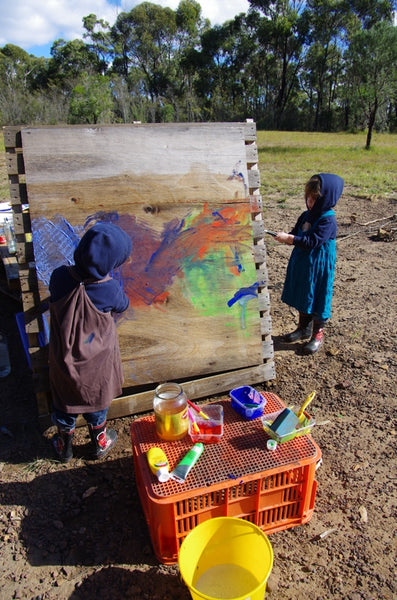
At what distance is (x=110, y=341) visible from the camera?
2512 millimetres

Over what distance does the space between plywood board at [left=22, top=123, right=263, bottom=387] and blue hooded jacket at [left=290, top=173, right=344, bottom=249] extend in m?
0.64

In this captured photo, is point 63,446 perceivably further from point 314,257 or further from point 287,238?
point 314,257

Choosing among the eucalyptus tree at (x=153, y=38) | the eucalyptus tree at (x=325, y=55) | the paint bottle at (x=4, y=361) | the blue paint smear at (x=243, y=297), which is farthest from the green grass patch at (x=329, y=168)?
the eucalyptus tree at (x=153, y=38)

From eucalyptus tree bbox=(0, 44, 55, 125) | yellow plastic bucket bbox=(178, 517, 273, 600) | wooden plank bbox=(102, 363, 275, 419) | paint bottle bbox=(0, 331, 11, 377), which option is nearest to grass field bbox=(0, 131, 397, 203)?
paint bottle bbox=(0, 331, 11, 377)

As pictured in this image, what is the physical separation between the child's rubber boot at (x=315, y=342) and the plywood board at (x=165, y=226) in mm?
765

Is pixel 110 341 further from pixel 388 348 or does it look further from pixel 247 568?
pixel 388 348

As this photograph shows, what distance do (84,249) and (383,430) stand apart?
2.38 m

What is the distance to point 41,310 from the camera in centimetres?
281

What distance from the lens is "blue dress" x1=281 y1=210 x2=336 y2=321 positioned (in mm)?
3750

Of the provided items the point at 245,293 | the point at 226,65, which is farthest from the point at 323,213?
the point at 226,65

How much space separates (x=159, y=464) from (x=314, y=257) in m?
2.35

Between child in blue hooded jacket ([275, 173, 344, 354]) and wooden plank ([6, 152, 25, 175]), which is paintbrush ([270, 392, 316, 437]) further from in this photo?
wooden plank ([6, 152, 25, 175])

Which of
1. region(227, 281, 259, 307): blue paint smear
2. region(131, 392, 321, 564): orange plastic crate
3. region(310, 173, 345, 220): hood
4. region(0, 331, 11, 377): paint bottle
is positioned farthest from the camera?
region(0, 331, 11, 377): paint bottle

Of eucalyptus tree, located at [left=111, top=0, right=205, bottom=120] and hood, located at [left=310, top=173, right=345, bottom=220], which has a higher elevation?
eucalyptus tree, located at [left=111, top=0, right=205, bottom=120]
